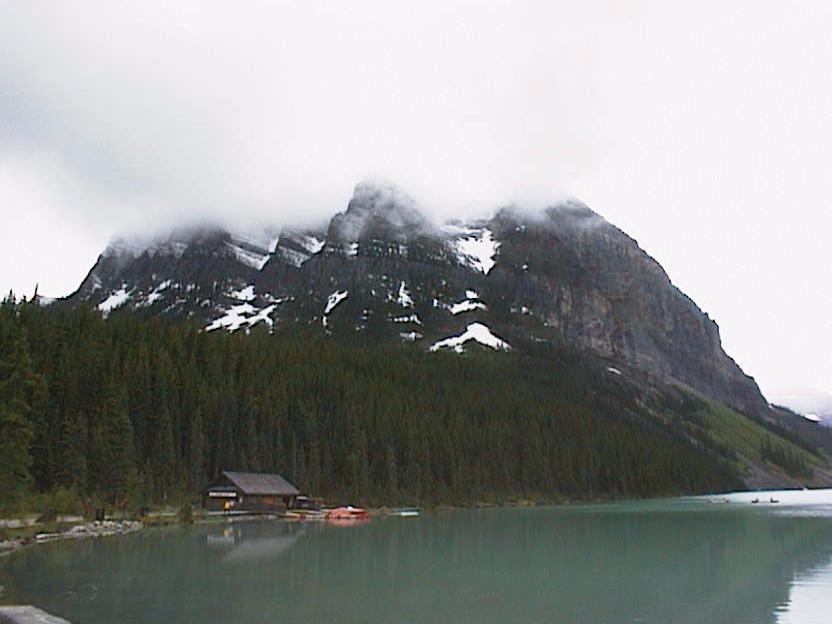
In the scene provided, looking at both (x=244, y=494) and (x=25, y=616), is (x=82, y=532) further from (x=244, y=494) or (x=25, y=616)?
(x=25, y=616)

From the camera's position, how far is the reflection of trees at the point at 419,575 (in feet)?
96.7

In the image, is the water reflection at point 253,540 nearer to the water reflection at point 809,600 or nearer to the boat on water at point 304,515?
the boat on water at point 304,515

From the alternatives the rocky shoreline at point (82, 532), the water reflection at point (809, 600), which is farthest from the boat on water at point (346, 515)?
the water reflection at point (809, 600)

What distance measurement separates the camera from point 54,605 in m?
28.3

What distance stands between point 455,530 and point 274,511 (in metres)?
25.9

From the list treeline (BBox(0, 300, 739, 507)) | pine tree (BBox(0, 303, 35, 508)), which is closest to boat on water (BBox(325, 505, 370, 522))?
treeline (BBox(0, 300, 739, 507))

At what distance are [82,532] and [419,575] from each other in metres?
26.7

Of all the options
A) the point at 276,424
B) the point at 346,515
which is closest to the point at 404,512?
the point at 346,515

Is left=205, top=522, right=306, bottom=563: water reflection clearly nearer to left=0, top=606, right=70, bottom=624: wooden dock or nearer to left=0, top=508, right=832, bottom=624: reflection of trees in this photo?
left=0, top=508, right=832, bottom=624: reflection of trees

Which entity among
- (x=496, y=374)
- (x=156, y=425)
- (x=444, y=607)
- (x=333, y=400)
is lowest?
(x=444, y=607)

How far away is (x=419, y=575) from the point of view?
39562 millimetres

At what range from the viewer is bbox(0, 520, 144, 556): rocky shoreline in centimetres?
4522

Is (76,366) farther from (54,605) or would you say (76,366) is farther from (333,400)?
(54,605)

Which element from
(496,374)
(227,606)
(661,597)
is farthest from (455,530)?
(496,374)
